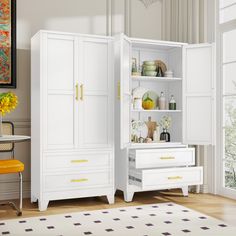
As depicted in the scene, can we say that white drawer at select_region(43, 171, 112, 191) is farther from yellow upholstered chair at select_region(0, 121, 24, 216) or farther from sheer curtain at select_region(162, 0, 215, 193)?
sheer curtain at select_region(162, 0, 215, 193)

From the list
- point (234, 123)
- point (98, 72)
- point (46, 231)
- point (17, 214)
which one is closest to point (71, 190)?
point (17, 214)

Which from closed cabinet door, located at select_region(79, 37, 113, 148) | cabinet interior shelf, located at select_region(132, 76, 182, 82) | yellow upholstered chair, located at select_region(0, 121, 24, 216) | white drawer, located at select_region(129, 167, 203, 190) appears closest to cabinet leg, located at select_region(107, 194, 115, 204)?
white drawer, located at select_region(129, 167, 203, 190)

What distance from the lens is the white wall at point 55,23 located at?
14.2 feet

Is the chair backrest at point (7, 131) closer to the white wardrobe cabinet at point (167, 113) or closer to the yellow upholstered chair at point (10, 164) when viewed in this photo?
the yellow upholstered chair at point (10, 164)

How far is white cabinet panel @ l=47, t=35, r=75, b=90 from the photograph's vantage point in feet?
12.7

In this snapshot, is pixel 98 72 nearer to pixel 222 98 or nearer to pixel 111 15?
pixel 111 15

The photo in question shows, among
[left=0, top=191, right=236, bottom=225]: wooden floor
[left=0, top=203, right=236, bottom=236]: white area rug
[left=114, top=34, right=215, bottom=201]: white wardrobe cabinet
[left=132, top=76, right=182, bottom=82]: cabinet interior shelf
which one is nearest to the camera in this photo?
[left=0, top=203, right=236, bottom=236]: white area rug

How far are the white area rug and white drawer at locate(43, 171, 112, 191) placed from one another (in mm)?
367

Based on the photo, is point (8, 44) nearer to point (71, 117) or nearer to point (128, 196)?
point (71, 117)

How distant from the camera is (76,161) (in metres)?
3.96

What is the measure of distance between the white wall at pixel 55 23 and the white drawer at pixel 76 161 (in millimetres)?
643

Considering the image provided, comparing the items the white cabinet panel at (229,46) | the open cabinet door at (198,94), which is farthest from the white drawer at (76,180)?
the white cabinet panel at (229,46)

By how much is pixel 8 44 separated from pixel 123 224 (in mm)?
2350

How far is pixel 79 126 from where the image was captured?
3.98m
